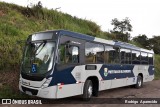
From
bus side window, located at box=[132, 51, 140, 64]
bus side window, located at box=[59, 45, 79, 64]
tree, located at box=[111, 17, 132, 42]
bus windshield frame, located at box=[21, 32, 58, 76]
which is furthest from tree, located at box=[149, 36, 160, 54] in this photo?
bus windshield frame, located at box=[21, 32, 58, 76]

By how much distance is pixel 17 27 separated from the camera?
15898 millimetres

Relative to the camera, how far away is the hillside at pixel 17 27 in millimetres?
11812

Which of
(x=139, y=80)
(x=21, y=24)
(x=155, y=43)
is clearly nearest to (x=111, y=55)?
(x=139, y=80)

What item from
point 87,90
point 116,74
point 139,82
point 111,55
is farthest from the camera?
point 139,82

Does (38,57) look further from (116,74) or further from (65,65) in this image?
(116,74)

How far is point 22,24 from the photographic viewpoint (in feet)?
55.2

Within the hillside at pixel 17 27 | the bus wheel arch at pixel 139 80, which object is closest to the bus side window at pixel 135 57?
the bus wheel arch at pixel 139 80

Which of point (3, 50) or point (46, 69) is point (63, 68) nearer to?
point (46, 69)

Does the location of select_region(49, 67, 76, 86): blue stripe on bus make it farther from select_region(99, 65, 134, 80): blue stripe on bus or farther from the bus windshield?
select_region(99, 65, 134, 80): blue stripe on bus

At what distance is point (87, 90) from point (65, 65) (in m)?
1.85

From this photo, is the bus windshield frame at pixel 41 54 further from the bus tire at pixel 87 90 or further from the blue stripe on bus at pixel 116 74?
the blue stripe on bus at pixel 116 74

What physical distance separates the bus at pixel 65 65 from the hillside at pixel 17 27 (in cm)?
217

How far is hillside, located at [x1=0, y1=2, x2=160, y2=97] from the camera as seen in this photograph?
1181 cm

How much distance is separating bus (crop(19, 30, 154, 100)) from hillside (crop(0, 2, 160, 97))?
2166mm
